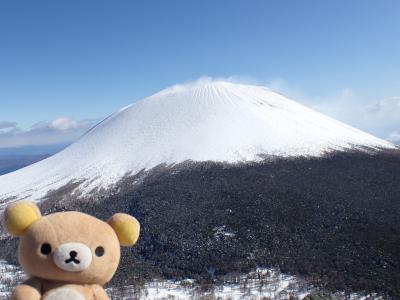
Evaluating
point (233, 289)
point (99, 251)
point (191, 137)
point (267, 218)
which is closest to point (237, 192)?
point (267, 218)

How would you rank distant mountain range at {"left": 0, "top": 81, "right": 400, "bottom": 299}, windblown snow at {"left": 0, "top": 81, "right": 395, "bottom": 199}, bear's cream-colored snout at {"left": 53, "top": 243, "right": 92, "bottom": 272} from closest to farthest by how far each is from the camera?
bear's cream-colored snout at {"left": 53, "top": 243, "right": 92, "bottom": 272} < distant mountain range at {"left": 0, "top": 81, "right": 400, "bottom": 299} < windblown snow at {"left": 0, "top": 81, "right": 395, "bottom": 199}

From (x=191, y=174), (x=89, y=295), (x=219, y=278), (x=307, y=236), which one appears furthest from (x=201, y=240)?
(x=89, y=295)

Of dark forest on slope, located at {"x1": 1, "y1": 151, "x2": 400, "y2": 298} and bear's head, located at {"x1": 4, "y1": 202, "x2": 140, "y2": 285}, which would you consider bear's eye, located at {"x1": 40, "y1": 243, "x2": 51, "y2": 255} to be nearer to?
bear's head, located at {"x1": 4, "y1": 202, "x2": 140, "y2": 285}

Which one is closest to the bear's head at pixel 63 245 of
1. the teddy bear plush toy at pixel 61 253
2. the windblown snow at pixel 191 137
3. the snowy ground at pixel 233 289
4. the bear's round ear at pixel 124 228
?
the teddy bear plush toy at pixel 61 253

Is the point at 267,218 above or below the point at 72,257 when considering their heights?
above

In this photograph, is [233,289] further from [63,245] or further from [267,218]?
[63,245]

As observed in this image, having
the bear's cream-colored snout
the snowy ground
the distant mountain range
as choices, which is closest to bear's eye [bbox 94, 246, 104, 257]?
the bear's cream-colored snout

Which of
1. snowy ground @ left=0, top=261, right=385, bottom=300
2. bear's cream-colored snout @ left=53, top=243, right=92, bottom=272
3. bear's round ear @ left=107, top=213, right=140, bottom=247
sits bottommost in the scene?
snowy ground @ left=0, top=261, right=385, bottom=300

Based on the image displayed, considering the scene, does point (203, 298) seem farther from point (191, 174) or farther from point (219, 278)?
point (191, 174)
